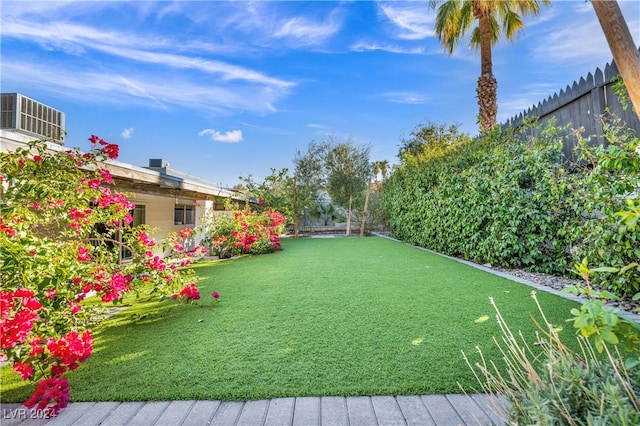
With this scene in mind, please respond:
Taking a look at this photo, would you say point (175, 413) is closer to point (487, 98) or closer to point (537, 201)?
point (537, 201)

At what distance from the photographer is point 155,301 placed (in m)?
4.52

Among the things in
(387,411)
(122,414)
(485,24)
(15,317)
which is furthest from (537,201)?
(485,24)

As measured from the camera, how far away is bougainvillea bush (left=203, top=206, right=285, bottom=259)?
30.2 ft

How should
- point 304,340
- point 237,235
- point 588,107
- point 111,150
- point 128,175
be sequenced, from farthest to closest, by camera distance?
point 237,235 → point 128,175 → point 588,107 → point 111,150 → point 304,340

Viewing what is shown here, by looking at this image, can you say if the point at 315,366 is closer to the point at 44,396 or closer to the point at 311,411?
the point at 311,411

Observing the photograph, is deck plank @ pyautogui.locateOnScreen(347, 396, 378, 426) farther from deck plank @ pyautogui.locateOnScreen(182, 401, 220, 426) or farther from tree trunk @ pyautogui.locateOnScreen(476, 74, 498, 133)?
tree trunk @ pyautogui.locateOnScreen(476, 74, 498, 133)

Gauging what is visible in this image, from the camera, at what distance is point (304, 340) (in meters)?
2.96

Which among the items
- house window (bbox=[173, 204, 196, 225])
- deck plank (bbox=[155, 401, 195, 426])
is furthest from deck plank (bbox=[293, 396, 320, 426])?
house window (bbox=[173, 204, 196, 225])

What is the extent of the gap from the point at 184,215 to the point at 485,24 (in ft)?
39.8

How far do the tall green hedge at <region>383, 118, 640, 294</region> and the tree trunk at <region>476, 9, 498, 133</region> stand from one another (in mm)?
3042

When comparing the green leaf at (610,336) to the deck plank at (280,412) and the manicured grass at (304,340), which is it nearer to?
the manicured grass at (304,340)

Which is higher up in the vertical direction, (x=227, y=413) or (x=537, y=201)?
(x=537, y=201)

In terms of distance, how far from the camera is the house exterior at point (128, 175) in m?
4.27

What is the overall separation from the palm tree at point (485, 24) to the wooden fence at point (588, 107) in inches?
162
